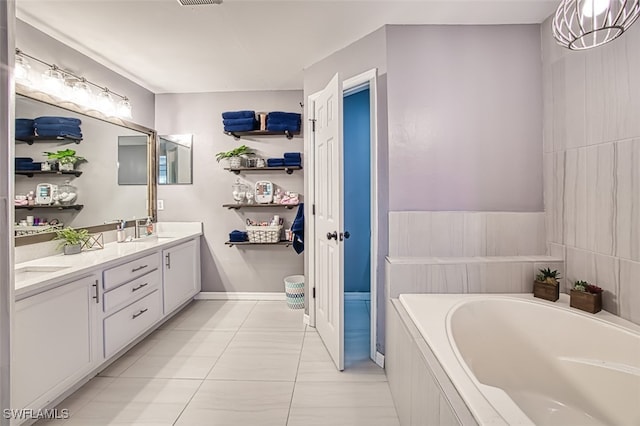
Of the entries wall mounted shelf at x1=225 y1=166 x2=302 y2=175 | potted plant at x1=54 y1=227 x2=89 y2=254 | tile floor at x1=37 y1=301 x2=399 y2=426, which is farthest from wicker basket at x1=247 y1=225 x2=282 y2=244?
potted plant at x1=54 y1=227 x2=89 y2=254

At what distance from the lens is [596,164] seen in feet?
5.56

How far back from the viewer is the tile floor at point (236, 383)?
5.44ft

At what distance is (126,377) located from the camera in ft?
6.64

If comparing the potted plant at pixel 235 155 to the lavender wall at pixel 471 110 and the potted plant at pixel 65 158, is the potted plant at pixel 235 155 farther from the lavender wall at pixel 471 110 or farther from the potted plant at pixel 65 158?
the lavender wall at pixel 471 110

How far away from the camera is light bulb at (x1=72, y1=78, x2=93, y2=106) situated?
7.88ft

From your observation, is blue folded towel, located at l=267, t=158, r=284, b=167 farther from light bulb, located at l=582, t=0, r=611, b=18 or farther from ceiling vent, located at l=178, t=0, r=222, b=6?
light bulb, located at l=582, t=0, r=611, b=18

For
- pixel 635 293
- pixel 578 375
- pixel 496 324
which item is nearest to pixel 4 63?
pixel 496 324

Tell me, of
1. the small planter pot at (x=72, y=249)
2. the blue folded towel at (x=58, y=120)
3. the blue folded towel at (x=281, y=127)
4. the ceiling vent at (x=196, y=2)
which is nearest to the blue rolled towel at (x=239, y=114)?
the blue folded towel at (x=281, y=127)

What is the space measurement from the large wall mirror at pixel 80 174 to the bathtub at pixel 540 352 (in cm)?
256

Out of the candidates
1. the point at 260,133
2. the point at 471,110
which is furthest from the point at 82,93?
the point at 471,110

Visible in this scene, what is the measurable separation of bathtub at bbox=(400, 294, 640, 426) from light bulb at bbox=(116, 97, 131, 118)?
299 centimetres

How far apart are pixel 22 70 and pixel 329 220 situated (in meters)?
2.27

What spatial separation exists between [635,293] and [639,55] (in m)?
1.17

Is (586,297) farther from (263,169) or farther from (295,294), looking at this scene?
(263,169)
